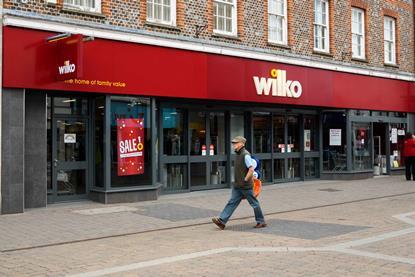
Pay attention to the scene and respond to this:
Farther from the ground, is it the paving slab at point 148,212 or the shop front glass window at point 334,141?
the shop front glass window at point 334,141

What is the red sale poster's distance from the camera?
524 inches

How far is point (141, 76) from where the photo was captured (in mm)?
13531

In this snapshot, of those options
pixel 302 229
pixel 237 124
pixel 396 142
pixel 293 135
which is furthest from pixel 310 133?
pixel 302 229

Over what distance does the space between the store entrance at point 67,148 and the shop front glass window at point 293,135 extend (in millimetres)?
8389

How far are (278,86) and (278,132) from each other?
6.78 ft

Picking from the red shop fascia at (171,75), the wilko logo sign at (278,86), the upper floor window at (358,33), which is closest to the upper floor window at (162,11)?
the red shop fascia at (171,75)

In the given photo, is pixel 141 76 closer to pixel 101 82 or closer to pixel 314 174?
pixel 101 82

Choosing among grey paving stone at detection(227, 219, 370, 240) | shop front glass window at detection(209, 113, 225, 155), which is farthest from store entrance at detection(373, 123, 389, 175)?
grey paving stone at detection(227, 219, 370, 240)

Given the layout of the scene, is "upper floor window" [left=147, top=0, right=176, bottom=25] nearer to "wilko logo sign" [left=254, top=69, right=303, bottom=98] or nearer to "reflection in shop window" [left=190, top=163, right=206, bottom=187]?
"wilko logo sign" [left=254, top=69, right=303, bottom=98]

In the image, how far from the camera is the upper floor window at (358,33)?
21000mm

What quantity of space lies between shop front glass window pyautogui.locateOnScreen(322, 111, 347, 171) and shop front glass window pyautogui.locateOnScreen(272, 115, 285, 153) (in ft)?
7.74

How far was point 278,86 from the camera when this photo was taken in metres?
17.4

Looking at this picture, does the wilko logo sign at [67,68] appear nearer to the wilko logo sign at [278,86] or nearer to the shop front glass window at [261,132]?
the wilko logo sign at [278,86]

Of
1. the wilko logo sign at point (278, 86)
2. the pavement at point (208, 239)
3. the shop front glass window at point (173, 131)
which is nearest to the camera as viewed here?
the pavement at point (208, 239)
